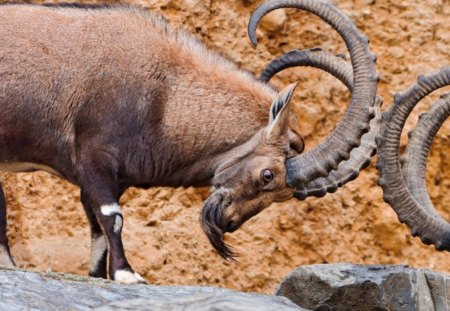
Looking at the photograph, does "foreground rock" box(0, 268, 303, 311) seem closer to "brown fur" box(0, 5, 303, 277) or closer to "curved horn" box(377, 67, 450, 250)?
"brown fur" box(0, 5, 303, 277)

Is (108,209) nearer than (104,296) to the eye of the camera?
No

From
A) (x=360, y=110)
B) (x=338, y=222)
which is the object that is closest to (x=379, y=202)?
(x=338, y=222)

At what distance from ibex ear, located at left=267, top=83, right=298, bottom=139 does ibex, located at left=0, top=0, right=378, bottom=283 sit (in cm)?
1

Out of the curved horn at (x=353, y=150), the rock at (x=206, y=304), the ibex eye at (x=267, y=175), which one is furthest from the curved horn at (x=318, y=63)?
the rock at (x=206, y=304)

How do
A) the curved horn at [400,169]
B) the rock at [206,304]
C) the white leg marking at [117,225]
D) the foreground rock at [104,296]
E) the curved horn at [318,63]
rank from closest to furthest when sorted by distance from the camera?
the rock at [206,304] → the foreground rock at [104,296] → the white leg marking at [117,225] → the curved horn at [400,169] → the curved horn at [318,63]

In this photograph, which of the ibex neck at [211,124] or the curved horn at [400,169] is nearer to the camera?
the curved horn at [400,169]

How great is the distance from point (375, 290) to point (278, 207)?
333cm

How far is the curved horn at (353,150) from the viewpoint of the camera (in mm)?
9781

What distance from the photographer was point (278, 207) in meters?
12.3

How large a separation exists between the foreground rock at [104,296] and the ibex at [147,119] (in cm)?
111

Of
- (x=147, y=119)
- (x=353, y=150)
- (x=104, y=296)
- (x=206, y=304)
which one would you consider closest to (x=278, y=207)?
(x=353, y=150)

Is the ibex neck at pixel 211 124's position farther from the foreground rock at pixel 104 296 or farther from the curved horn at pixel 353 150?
the foreground rock at pixel 104 296

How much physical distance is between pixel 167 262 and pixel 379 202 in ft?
6.78

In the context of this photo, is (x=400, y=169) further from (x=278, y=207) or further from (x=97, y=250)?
(x=278, y=207)
